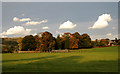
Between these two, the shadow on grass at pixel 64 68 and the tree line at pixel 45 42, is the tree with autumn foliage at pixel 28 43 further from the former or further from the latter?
the shadow on grass at pixel 64 68

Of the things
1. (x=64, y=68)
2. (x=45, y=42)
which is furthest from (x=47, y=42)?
(x=64, y=68)

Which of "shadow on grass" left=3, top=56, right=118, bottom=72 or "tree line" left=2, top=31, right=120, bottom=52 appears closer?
"shadow on grass" left=3, top=56, right=118, bottom=72

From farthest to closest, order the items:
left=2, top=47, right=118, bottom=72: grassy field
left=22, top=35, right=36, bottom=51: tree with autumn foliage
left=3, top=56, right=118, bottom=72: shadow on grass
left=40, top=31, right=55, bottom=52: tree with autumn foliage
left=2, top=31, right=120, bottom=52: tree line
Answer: left=22, top=35, right=36, bottom=51: tree with autumn foliage, left=2, top=31, right=120, bottom=52: tree line, left=40, top=31, right=55, bottom=52: tree with autumn foliage, left=2, top=47, right=118, bottom=72: grassy field, left=3, top=56, right=118, bottom=72: shadow on grass

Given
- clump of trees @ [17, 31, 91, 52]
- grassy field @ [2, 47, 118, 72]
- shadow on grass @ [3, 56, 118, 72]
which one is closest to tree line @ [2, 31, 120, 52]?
clump of trees @ [17, 31, 91, 52]

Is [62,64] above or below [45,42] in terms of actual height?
below

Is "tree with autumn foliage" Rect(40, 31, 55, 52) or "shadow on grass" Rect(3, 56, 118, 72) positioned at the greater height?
"tree with autumn foliage" Rect(40, 31, 55, 52)

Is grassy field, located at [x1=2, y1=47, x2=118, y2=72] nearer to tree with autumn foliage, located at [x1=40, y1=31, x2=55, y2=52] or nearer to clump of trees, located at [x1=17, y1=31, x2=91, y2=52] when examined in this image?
tree with autumn foliage, located at [x1=40, y1=31, x2=55, y2=52]

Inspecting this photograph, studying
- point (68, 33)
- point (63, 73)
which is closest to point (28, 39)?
point (68, 33)

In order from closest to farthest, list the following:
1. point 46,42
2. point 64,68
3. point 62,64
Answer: point 64,68
point 62,64
point 46,42

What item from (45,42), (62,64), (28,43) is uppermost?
(45,42)

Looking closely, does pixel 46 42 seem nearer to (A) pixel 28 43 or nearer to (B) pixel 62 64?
(A) pixel 28 43

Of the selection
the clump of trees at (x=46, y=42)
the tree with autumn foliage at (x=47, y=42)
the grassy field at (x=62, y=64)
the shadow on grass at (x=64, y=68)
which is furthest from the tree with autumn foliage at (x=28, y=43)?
the shadow on grass at (x=64, y=68)

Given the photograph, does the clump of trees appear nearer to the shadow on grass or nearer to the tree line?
the tree line

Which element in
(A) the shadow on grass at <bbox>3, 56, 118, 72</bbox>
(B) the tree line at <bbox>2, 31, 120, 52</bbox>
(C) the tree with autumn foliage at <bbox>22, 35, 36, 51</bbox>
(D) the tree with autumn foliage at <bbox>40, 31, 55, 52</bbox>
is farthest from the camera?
(C) the tree with autumn foliage at <bbox>22, 35, 36, 51</bbox>
